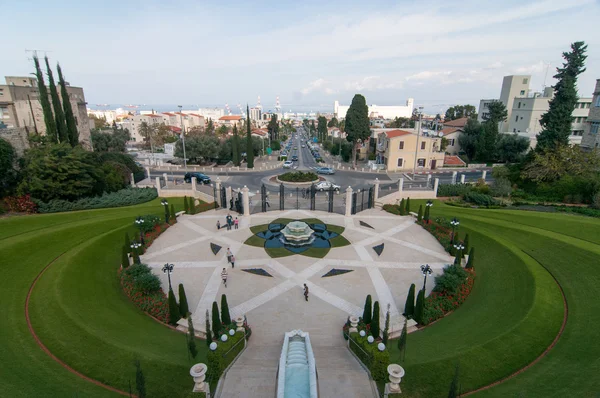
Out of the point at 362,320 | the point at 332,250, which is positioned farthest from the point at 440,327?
the point at 332,250

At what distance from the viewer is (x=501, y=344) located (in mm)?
12609

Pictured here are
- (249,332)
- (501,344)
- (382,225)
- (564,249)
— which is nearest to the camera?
(501,344)

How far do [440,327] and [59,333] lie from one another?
17836 mm

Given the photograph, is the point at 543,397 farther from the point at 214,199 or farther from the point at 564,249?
the point at 214,199

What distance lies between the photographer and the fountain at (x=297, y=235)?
25.8 m

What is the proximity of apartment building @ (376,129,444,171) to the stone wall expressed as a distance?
54.2 metres

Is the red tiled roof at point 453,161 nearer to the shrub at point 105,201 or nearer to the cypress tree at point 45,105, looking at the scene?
the shrub at point 105,201

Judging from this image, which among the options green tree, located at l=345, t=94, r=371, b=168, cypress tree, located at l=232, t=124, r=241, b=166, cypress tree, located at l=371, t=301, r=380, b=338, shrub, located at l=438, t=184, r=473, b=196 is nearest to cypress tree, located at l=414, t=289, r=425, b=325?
cypress tree, located at l=371, t=301, r=380, b=338

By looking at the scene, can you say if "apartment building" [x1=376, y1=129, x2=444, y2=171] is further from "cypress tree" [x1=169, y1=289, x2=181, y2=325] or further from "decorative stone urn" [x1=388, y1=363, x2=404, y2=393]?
"decorative stone urn" [x1=388, y1=363, x2=404, y2=393]

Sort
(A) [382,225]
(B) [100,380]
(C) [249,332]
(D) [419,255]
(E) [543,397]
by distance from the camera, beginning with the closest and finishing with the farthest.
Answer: (E) [543,397] < (B) [100,380] < (C) [249,332] < (D) [419,255] < (A) [382,225]

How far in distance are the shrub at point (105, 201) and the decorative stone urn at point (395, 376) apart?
33.7 meters

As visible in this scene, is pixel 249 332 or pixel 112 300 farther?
pixel 112 300

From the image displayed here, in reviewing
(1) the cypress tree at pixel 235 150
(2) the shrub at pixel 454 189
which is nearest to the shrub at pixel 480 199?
(2) the shrub at pixel 454 189

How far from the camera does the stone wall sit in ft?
101
